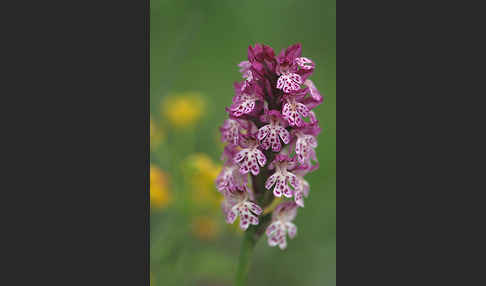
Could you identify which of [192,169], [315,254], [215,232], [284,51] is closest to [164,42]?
[192,169]

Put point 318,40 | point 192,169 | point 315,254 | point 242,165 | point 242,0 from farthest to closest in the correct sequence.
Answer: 1. point 242,0
2. point 318,40
3. point 315,254
4. point 192,169
5. point 242,165

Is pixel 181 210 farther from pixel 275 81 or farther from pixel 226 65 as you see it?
pixel 226 65

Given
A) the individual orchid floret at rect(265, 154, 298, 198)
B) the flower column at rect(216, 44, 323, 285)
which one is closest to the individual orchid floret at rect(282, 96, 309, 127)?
the flower column at rect(216, 44, 323, 285)

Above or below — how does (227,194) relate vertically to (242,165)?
below

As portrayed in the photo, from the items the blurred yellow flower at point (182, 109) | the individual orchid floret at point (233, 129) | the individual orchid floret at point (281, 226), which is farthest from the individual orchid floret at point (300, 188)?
the blurred yellow flower at point (182, 109)

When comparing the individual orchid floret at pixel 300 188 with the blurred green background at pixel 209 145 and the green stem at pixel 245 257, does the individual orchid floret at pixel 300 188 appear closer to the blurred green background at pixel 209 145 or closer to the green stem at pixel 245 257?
the green stem at pixel 245 257

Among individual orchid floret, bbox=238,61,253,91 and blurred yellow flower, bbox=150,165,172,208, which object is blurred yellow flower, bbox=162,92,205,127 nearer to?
blurred yellow flower, bbox=150,165,172,208
